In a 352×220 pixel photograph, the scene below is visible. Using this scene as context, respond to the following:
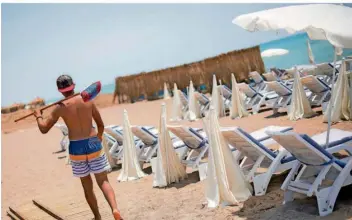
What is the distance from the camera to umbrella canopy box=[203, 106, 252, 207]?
438cm

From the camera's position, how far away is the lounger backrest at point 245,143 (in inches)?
174

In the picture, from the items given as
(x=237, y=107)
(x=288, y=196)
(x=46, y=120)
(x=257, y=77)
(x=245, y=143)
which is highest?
(x=46, y=120)

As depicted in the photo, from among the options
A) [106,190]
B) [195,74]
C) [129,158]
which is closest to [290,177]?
[106,190]

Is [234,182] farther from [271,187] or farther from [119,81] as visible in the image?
[119,81]

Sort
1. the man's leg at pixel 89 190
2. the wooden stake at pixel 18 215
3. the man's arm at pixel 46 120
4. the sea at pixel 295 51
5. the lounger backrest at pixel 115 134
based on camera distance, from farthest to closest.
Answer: the sea at pixel 295 51 < the lounger backrest at pixel 115 134 < the wooden stake at pixel 18 215 < the man's leg at pixel 89 190 < the man's arm at pixel 46 120

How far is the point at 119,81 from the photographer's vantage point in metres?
24.9

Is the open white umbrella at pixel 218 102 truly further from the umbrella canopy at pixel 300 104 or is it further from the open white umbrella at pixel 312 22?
the open white umbrella at pixel 312 22

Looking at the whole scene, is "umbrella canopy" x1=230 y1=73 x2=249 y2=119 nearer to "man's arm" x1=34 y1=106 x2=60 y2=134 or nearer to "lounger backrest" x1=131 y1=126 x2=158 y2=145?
"lounger backrest" x1=131 y1=126 x2=158 y2=145

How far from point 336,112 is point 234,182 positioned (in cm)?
380

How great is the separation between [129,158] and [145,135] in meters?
0.45

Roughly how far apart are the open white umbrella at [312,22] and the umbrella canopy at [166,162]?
1831 millimetres

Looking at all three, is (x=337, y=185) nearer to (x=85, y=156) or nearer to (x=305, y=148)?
(x=305, y=148)

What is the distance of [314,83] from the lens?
9086 mm

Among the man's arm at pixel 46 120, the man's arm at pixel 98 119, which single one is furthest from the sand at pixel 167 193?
the man's arm at pixel 46 120
